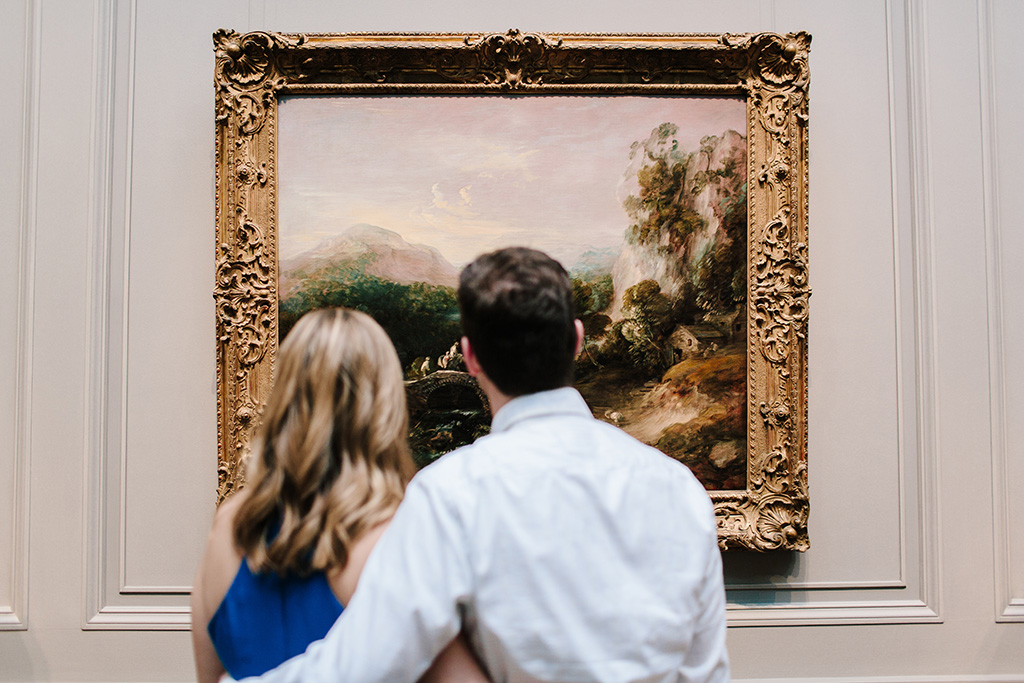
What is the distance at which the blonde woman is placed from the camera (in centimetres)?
125

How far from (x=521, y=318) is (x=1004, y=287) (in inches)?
89.9

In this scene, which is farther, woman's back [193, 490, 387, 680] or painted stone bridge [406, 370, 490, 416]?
painted stone bridge [406, 370, 490, 416]

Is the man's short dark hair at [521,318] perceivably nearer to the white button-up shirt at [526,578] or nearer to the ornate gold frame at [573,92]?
the white button-up shirt at [526,578]

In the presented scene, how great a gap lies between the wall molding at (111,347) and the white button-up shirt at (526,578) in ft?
5.17

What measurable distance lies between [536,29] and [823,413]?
181 centimetres

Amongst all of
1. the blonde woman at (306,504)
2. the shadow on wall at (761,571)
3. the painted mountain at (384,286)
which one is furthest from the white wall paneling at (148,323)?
the shadow on wall at (761,571)

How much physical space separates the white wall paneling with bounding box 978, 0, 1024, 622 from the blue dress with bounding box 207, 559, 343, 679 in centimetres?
252

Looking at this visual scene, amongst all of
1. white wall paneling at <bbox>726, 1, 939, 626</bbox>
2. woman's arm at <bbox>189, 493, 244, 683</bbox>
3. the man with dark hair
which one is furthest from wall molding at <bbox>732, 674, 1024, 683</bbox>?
woman's arm at <bbox>189, 493, 244, 683</bbox>

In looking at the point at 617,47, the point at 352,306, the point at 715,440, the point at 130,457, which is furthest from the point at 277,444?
the point at 617,47

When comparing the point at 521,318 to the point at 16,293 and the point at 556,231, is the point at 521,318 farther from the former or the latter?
the point at 16,293

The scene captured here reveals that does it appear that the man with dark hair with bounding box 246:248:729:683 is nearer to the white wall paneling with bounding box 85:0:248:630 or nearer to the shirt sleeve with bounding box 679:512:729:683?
the shirt sleeve with bounding box 679:512:729:683

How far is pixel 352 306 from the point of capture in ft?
7.58

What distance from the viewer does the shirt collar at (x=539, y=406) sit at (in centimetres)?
124

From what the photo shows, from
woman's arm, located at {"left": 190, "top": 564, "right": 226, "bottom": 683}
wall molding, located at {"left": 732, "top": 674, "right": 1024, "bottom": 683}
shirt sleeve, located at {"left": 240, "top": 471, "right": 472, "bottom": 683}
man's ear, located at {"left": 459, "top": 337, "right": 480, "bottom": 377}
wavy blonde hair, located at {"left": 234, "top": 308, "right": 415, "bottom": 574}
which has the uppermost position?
man's ear, located at {"left": 459, "top": 337, "right": 480, "bottom": 377}
